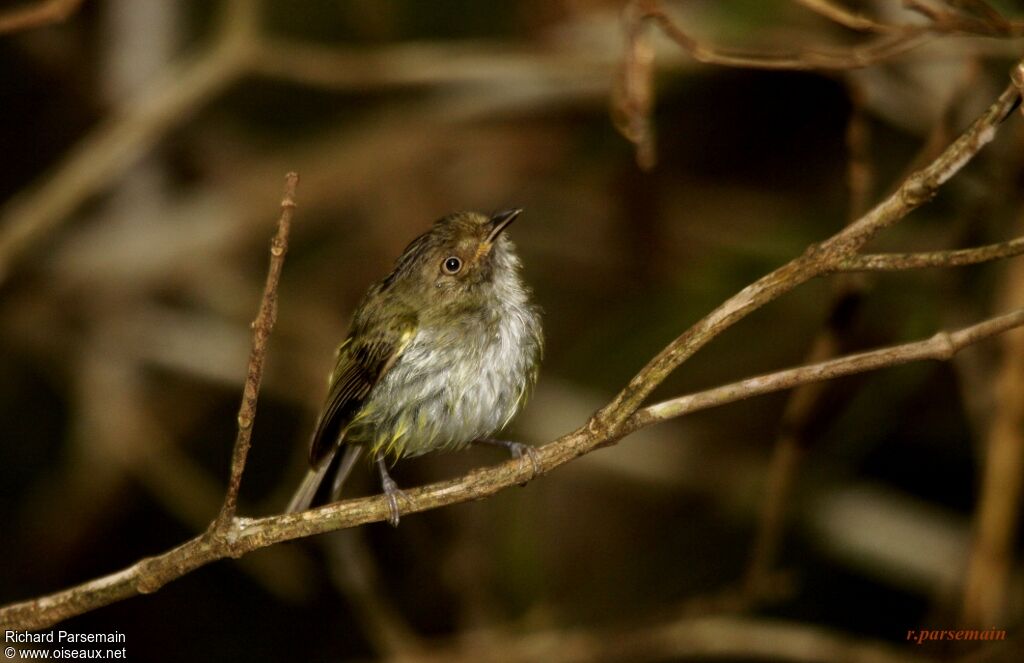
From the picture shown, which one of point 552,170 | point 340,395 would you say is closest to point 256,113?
point 552,170

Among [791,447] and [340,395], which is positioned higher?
[340,395]

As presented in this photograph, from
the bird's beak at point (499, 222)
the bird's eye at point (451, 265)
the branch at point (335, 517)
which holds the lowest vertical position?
the branch at point (335, 517)

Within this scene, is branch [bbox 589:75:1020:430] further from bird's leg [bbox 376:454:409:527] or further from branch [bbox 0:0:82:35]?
branch [bbox 0:0:82:35]

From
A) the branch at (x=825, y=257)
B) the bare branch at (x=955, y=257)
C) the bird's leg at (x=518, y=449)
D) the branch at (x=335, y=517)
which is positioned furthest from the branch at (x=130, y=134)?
the bare branch at (x=955, y=257)

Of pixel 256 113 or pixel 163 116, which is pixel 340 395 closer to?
pixel 163 116

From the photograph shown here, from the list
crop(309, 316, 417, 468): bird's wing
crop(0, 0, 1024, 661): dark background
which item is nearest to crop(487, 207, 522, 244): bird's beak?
crop(309, 316, 417, 468): bird's wing

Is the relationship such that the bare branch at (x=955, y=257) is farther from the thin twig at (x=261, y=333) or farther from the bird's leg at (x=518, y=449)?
the thin twig at (x=261, y=333)
